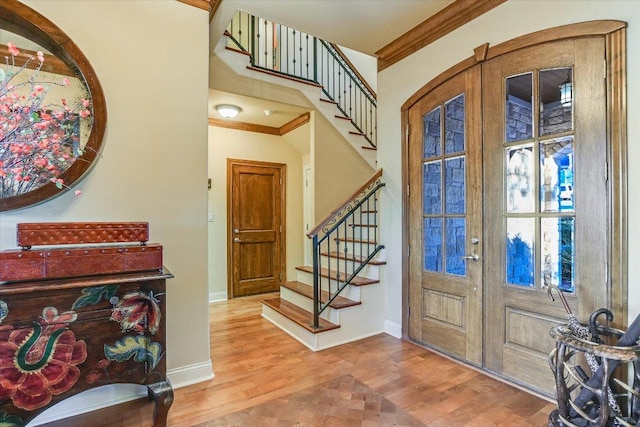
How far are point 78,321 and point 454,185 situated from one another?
271 centimetres

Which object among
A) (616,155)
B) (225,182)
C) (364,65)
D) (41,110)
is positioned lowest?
(616,155)

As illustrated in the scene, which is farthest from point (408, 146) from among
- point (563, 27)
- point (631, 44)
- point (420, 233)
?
point (631, 44)

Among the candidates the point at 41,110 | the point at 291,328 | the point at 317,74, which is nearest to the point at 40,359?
the point at 41,110

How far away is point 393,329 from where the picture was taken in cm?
330

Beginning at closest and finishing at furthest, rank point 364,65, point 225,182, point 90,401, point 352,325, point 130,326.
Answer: point 130,326 < point 90,401 < point 352,325 < point 225,182 < point 364,65

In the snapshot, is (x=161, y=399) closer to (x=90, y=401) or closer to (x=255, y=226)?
(x=90, y=401)

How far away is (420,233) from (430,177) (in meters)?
0.52

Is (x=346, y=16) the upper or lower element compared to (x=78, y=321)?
upper

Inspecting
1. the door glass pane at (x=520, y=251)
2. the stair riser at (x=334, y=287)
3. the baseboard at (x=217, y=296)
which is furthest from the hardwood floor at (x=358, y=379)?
the baseboard at (x=217, y=296)

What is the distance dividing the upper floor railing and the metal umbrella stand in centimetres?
360

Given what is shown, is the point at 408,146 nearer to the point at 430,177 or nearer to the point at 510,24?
the point at 430,177

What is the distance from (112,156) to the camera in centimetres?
212

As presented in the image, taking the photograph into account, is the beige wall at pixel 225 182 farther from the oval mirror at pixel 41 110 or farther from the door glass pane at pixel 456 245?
the oval mirror at pixel 41 110

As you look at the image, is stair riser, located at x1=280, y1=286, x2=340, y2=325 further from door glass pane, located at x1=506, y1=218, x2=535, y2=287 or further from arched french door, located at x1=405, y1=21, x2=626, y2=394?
door glass pane, located at x1=506, y1=218, x2=535, y2=287
